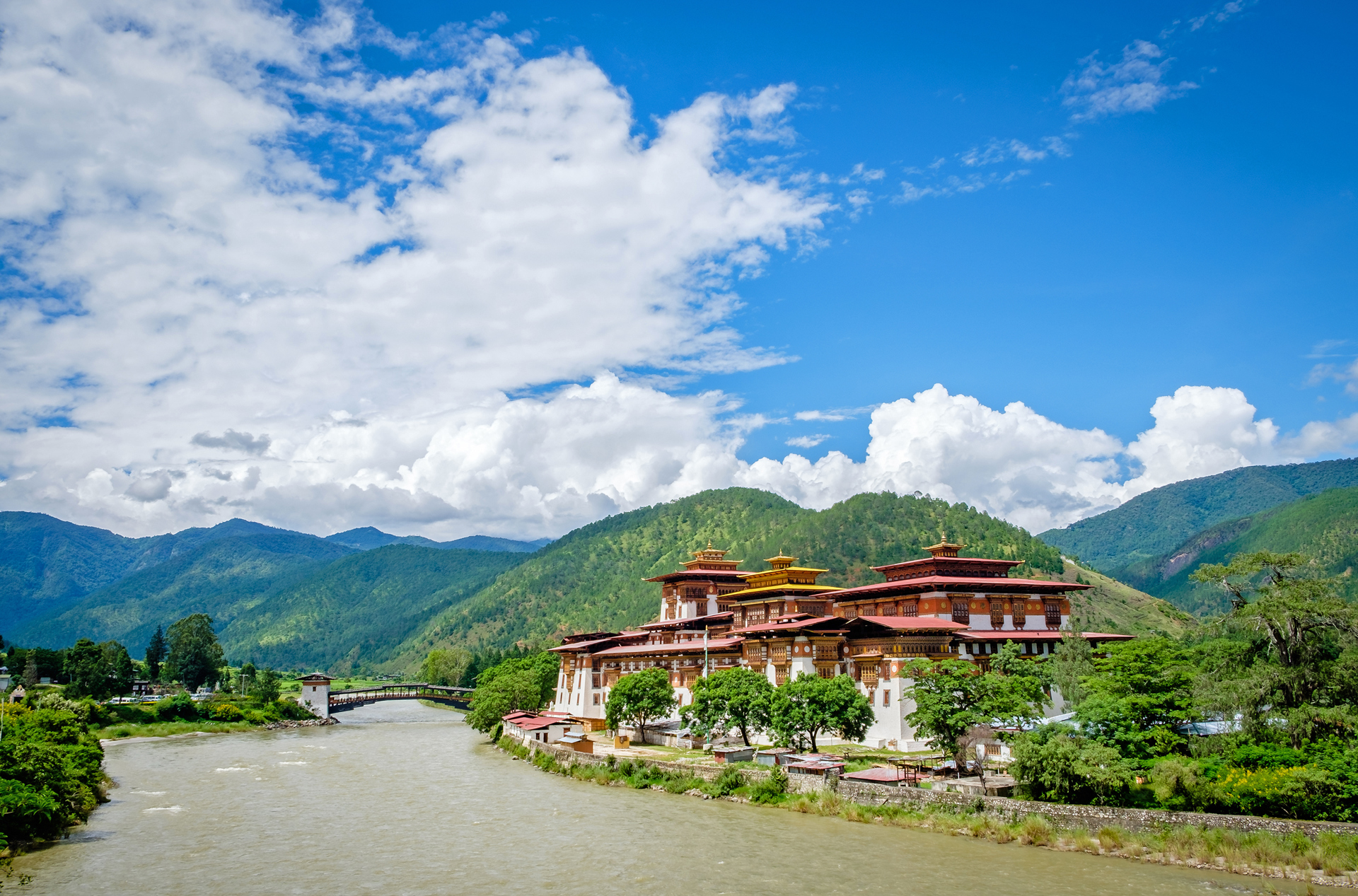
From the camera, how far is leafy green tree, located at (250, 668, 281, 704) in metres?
121

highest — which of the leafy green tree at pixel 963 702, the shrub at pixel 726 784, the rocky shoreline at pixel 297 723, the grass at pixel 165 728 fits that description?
the leafy green tree at pixel 963 702

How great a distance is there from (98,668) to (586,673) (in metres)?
60.4

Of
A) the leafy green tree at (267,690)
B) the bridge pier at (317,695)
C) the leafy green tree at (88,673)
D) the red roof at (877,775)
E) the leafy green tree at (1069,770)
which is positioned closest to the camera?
the leafy green tree at (1069,770)

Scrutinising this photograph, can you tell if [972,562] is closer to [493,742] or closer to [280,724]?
[493,742]

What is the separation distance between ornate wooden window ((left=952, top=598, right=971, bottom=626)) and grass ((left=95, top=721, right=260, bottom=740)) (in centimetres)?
7771

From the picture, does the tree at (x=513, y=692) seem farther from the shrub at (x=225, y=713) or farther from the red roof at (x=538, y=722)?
the shrub at (x=225, y=713)

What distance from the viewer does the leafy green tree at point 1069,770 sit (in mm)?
36688

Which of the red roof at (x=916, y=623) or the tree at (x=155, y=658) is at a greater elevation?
the red roof at (x=916, y=623)

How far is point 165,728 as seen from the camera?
319 feet

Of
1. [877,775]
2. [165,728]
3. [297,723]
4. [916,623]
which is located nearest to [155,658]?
[297,723]

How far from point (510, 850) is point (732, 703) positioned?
21.2m

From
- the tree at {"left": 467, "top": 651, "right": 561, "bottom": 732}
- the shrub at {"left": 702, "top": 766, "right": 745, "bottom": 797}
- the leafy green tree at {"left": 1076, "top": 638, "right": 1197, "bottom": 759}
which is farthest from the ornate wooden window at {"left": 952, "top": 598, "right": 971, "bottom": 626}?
the tree at {"left": 467, "top": 651, "right": 561, "bottom": 732}

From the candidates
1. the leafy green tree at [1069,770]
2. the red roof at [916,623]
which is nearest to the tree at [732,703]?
the red roof at [916,623]

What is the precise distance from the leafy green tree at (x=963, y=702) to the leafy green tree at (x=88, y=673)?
9441cm
